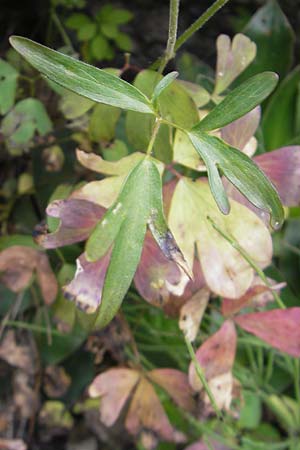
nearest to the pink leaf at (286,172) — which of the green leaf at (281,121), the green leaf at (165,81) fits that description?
the green leaf at (165,81)

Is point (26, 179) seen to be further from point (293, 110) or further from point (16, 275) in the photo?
point (293, 110)

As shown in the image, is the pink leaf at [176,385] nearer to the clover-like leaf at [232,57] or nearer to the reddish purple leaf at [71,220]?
the reddish purple leaf at [71,220]

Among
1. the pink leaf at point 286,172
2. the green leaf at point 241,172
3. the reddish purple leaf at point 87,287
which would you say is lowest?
the reddish purple leaf at point 87,287

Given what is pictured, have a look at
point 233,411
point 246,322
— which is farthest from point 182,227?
point 233,411

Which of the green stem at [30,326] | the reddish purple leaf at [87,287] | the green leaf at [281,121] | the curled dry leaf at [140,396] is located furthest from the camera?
the green leaf at [281,121]

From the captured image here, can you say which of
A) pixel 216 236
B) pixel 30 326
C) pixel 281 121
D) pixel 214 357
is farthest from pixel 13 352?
pixel 281 121

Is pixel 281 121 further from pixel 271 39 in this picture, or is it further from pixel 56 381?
pixel 56 381

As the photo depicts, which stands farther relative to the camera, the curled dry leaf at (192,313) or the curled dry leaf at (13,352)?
the curled dry leaf at (13,352)
